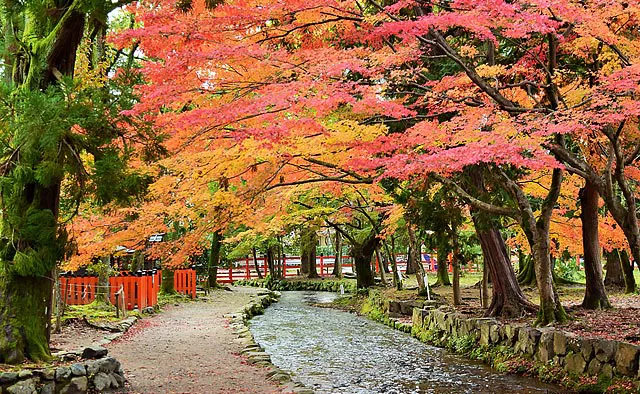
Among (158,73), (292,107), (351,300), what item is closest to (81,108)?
(158,73)

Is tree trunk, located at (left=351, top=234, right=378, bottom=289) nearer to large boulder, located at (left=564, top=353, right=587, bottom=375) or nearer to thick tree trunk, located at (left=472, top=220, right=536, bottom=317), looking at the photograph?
thick tree trunk, located at (left=472, top=220, right=536, bottom=317)

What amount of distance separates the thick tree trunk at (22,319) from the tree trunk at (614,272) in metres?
17.2

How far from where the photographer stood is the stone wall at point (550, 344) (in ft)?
23.8

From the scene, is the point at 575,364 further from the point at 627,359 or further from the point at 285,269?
the point at 285,269

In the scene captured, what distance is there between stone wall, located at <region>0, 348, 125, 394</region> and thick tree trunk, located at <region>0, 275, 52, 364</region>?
21.9 inches

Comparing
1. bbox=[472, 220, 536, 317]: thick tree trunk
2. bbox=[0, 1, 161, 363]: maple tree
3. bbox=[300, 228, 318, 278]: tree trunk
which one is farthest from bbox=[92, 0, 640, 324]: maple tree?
bbox=[300, 228, 318, 278]: tree trunk

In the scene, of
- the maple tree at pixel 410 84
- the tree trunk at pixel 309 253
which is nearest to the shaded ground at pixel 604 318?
the maple tree at pixel 410 84

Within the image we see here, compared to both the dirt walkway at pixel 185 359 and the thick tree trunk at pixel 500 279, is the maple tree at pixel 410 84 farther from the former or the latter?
the dirt walkway at pixel 185 359

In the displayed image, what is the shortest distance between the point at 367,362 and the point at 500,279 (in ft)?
10.9

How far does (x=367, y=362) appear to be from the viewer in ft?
34.0

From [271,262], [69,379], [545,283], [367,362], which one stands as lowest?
[367,362]

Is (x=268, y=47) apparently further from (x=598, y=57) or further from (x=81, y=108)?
→ (x=598, y=57)

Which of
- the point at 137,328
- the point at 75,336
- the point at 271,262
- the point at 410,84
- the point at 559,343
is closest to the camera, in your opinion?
the point at 559,343

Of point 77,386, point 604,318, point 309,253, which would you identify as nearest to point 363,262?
point 309,253
